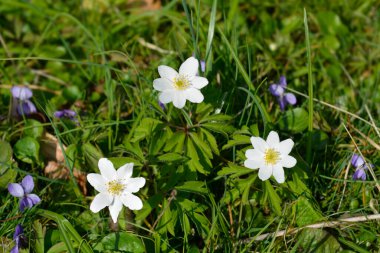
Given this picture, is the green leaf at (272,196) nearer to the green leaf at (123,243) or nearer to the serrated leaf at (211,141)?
the serrated leaf at (211,141)

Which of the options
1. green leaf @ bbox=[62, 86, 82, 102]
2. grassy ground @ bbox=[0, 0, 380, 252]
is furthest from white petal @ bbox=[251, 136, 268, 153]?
green leaf @ bbox=[62, 86, 82, 102]

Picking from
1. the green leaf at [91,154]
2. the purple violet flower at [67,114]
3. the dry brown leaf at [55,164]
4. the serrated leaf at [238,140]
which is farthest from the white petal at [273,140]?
the purple violet flower at [67,114]

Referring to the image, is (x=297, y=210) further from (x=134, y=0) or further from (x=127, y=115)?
(x=134, y=0)

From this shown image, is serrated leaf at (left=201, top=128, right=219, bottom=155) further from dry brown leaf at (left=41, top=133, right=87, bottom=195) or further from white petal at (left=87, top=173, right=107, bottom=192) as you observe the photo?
dry brown leaf at (left=41, top=133, right=87, bottom=195)

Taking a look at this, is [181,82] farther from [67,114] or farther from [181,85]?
[67,114]

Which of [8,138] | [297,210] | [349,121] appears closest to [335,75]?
[349,121]

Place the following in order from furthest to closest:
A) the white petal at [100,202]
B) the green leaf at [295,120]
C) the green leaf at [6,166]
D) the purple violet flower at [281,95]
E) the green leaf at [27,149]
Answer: the purple violet flower at [281,95] → the green leaf at [295,120] → the green leaf at [27,149] → the green leaf at [6,166] → the white petal at [100,202]

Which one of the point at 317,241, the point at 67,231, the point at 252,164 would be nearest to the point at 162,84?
the point at 252,164
